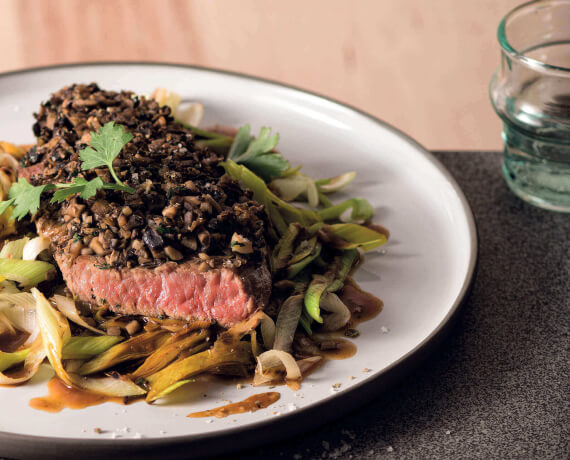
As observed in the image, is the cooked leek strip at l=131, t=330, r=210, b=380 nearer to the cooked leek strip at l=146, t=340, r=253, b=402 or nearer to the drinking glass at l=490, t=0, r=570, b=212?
the cooked leek strip at l=146, t=340, r=253, b=402

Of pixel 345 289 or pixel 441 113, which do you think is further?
pixel 441 113

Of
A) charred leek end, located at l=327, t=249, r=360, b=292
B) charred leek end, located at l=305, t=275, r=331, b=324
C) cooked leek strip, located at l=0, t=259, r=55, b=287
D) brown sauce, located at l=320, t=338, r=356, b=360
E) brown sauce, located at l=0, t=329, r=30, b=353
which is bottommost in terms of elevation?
brown sauce, located at l=320, t=338, r=356, b=360

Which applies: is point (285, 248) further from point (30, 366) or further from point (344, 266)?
point (30, 366)

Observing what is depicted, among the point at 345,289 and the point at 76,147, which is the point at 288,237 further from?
the point at 76,147

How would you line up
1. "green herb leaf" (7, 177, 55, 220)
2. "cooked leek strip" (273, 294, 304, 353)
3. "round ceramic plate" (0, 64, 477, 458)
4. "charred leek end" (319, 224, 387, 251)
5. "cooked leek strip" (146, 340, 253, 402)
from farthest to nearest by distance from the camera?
"charred leek end" (319, 224, 387, 251), "green herb leaf" (7, 177, 55, 220), "cooked leek strip" (273, 294, 304, 353), "cooked leek strip" (146, 340, 253, 402), "round ceramic plate" (0, 64, 477, 458)

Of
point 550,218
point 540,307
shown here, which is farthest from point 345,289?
point 550,218

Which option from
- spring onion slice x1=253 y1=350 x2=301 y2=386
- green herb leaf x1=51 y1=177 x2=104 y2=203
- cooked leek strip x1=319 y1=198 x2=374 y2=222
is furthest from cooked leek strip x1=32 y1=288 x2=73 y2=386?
cooked leek strip x1=319 y1=198 x2=374 y2=222
